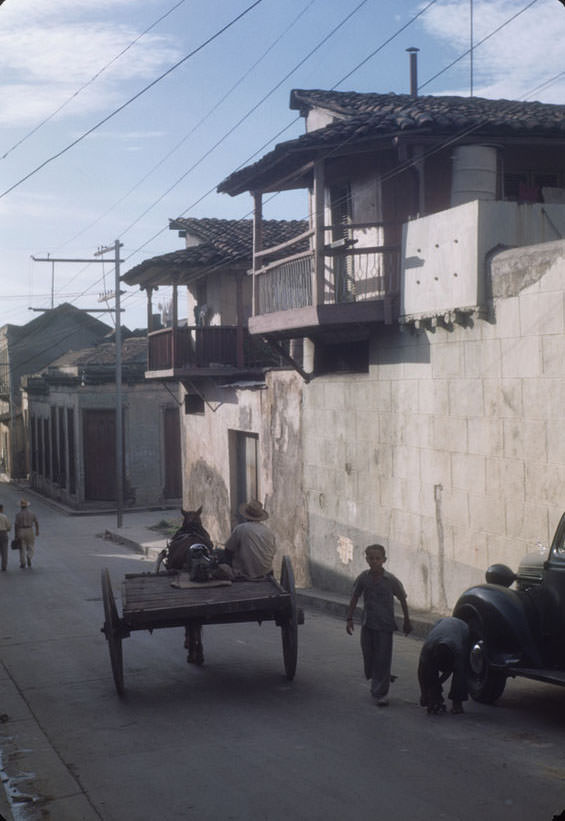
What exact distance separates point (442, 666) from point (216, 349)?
17776mm

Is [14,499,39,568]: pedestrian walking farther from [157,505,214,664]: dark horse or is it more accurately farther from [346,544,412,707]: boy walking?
[346,544,412,707]: boy walking

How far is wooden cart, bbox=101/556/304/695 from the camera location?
911cm

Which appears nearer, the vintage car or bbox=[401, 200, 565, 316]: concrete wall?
the vintage car

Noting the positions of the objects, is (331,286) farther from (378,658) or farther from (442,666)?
(442,666)

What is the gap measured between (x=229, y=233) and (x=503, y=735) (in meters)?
21.8

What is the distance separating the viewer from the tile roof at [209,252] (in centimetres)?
2611

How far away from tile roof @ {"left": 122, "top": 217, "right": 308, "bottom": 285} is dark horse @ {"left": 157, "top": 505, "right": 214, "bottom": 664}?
15227 millimetres

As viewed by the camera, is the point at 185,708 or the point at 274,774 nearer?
the point at 274,774

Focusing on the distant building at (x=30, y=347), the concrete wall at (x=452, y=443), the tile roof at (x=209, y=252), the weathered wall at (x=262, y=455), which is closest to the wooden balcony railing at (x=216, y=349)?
the weathered wall at (x=262, y=455)

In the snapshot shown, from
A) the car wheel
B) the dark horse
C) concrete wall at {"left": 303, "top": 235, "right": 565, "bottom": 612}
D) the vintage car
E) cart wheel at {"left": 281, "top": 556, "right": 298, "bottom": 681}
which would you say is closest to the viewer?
the vintage car

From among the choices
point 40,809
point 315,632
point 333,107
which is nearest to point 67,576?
point 315,632

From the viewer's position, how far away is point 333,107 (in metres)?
18.8

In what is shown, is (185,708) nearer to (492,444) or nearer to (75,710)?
(75,710)

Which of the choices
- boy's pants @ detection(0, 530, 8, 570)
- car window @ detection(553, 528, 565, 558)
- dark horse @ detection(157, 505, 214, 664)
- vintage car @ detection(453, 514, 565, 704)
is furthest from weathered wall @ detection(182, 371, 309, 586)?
car window @ detection(553, 528, 565, 558)
